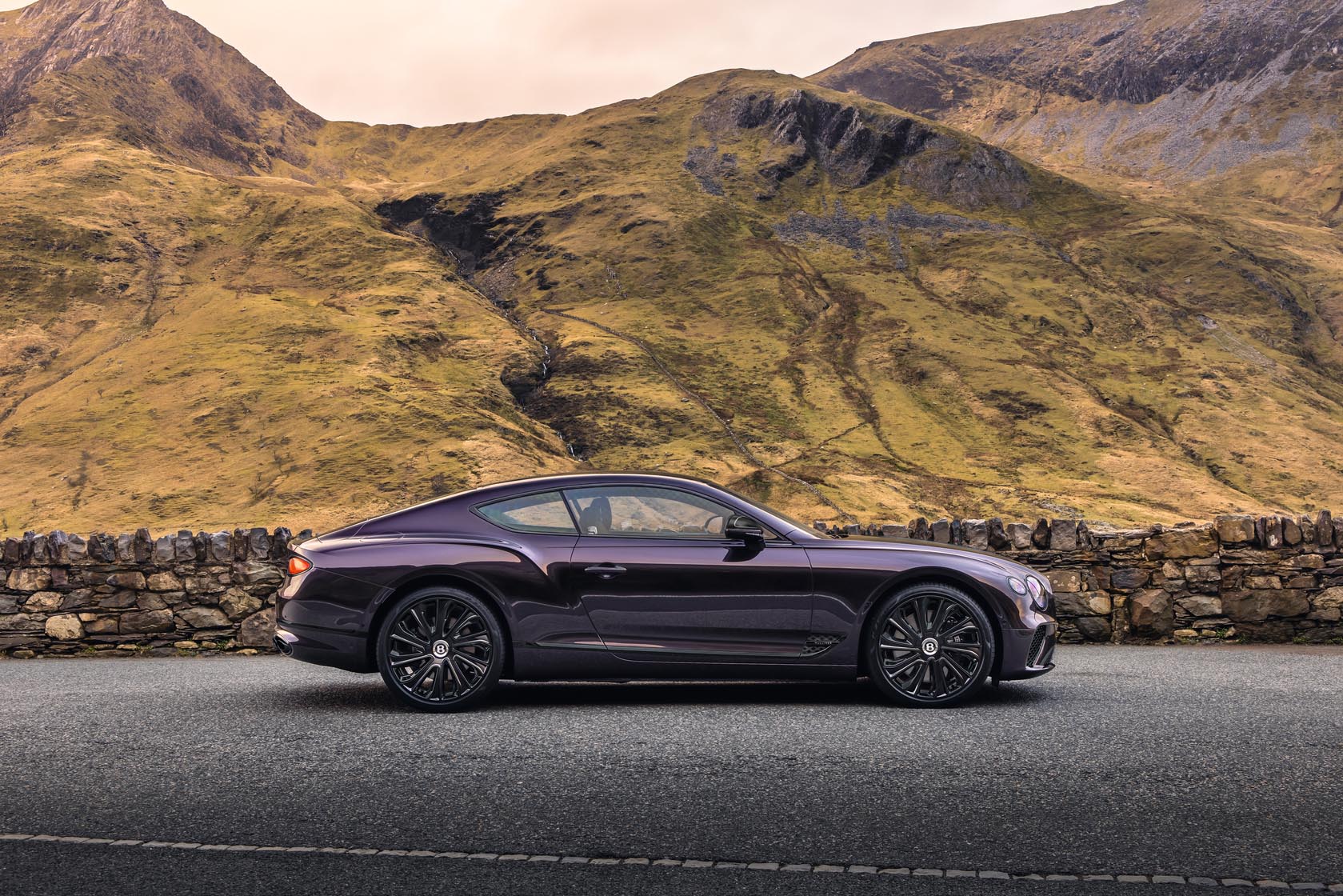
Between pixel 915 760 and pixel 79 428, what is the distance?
293ft

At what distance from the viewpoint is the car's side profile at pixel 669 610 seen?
713 centimetres

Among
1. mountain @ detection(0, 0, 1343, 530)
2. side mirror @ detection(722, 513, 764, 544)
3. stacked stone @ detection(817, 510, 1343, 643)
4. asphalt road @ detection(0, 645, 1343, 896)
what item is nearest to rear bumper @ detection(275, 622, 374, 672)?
asphalt road @ detection(0, 645, 1343, 896)

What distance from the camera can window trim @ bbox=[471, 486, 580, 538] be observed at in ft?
23.9

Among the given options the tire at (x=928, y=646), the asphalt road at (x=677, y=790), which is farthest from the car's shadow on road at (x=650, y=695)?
the tire at (x=928, y=646)

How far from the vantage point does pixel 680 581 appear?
281 inches

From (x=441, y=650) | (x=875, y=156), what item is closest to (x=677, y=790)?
(x=441, y=650)

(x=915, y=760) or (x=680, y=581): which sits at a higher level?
(x=680, y=581)

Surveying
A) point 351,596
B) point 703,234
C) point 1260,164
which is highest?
point 1260,164

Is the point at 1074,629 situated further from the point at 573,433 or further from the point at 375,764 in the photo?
the point at 573,433

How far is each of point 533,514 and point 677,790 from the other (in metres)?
2.60

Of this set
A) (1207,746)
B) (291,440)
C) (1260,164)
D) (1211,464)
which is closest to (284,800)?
(1207,746)

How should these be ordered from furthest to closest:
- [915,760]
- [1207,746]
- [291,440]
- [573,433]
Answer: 1. [573,433]
2. [291,440]
3. [1207,746]
4. [915,760]

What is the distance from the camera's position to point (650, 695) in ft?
26.1

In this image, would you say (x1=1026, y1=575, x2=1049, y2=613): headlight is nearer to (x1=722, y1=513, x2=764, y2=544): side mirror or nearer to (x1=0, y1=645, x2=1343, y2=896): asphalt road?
(x1=0, y1=645, x2=1343, y2=896): asphalt road
